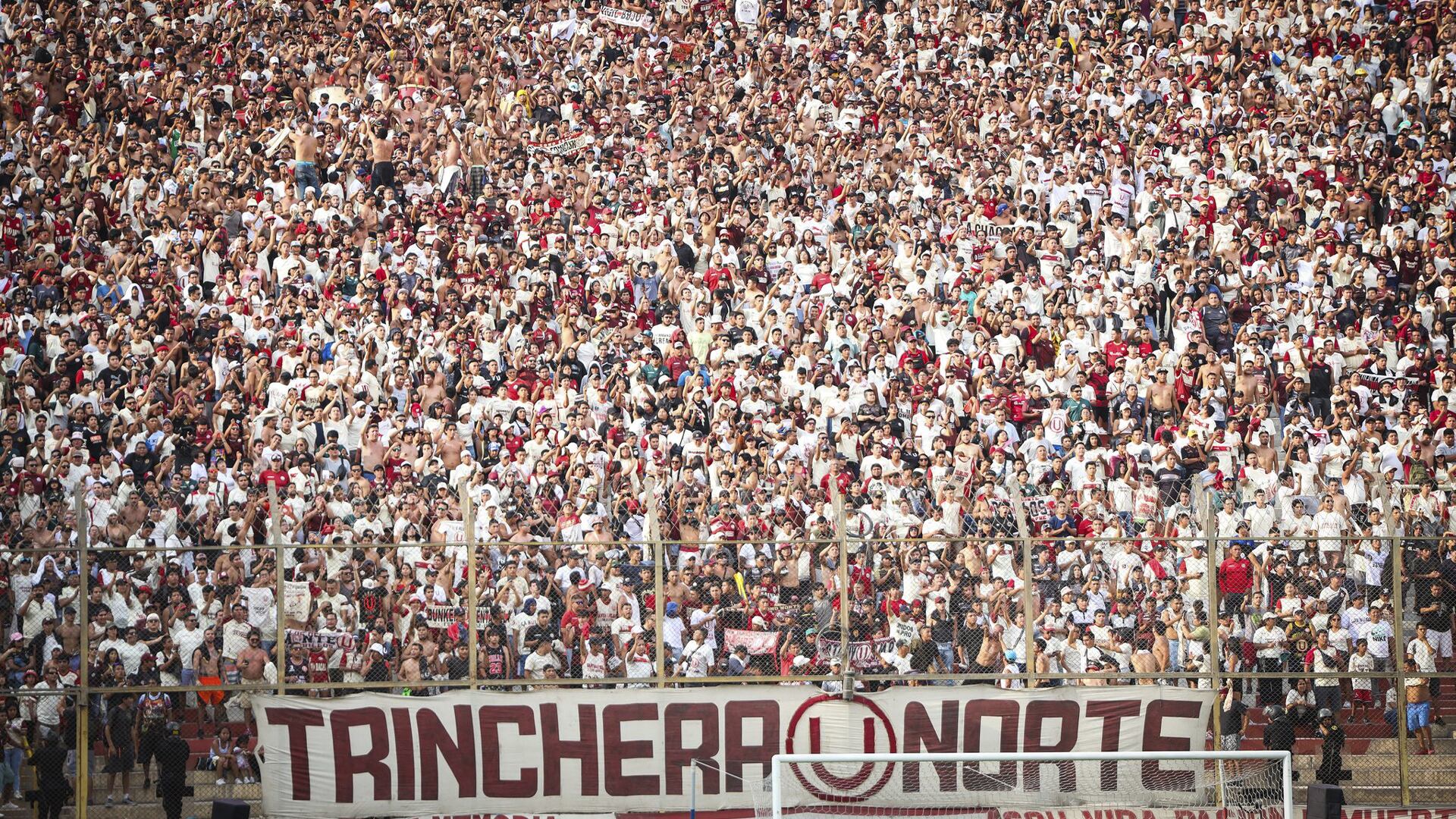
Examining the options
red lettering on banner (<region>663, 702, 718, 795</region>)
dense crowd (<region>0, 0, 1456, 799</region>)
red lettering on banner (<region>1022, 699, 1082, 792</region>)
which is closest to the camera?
red lettering on banner (<region>663, 702, 718, 795</region>)

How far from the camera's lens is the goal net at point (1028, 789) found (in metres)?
16.0

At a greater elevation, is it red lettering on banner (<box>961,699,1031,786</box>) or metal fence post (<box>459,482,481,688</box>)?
metal fence post (<box>459,482,481,688</box>)

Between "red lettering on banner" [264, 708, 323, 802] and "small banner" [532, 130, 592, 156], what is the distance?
13258 millimetres

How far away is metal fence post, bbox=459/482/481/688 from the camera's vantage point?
1655cm

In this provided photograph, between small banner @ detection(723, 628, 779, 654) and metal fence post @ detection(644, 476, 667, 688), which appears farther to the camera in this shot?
small banner @ detection(723, 628, 779, 654)

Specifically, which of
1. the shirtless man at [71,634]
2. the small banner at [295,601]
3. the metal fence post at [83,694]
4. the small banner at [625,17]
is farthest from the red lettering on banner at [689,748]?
the small banner at [625,17]

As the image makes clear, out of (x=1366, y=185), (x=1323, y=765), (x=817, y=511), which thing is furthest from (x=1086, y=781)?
(x=1366, y=185)

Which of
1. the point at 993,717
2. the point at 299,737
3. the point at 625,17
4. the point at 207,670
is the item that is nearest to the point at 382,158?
the point at 625,17

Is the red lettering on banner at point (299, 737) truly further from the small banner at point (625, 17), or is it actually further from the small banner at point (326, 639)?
the small banner at point (625, 17)

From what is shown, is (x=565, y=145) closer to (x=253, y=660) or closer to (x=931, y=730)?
(x=253, y=660)

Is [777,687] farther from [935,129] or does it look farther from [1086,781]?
[935,129]

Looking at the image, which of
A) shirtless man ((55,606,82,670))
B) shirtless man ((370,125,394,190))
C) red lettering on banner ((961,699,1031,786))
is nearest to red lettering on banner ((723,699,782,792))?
red lettering on banner ((961,699,1031,786))

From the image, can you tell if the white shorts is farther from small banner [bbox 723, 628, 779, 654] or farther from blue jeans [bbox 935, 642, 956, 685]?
small banner [bbox 723, 628, 779, 654]

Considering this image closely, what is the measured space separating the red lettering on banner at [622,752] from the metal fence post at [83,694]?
4.61m
